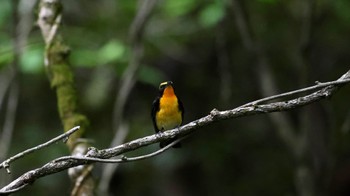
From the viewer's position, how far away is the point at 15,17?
5016 millimetres

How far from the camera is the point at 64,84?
3.23m

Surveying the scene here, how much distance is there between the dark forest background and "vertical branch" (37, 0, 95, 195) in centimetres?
139

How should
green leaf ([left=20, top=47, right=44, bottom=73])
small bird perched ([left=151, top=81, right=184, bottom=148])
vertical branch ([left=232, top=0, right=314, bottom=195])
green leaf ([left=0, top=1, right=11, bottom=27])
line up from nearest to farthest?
small bird perched ([left=151, top=81, right=184, bottom=148]) → green leaf ([left=20, top=47, right=44, bottom=73]) → vertical branch ([left=232, top=0, right=314, bottom=195]) → green leaf ([left=0, top=1, right=11, bottom=27])

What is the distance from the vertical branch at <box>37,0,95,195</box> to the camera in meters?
3.05

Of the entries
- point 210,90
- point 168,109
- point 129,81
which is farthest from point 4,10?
point 210,90

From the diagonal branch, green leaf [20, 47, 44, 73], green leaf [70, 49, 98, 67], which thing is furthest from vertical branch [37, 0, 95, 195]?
green leaf [70, 49, 98, 67]

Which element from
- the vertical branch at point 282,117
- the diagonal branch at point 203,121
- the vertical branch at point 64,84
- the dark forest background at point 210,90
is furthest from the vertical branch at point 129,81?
the diagonal branch at point 203,121

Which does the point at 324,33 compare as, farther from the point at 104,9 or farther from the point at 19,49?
the point at 19,49

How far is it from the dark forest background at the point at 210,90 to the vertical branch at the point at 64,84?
1391 millimetres

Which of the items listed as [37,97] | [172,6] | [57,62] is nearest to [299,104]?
[57,62]

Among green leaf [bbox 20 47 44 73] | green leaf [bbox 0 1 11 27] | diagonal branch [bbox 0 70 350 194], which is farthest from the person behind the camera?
green leaf [bbox 0 1 11 27]

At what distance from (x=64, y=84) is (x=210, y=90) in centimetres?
371

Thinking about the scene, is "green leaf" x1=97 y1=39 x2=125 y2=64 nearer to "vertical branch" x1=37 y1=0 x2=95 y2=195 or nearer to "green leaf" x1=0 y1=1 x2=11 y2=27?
"green leaf" x1=0 y1=1 x2=11 y2=27

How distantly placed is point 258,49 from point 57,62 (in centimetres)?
219
